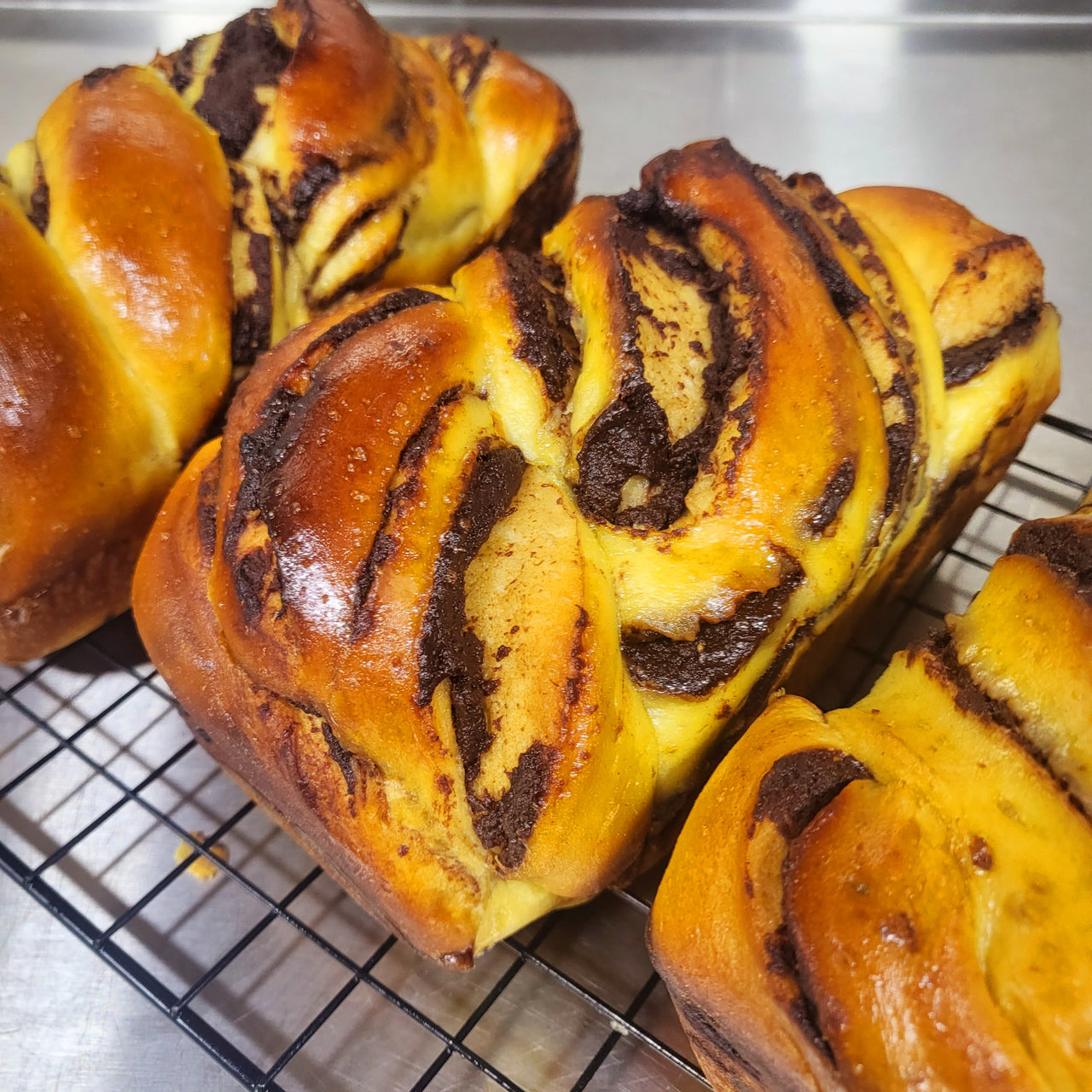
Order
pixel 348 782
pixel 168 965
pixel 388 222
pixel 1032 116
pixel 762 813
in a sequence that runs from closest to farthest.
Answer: pixel 762 813, pixel 348 782, pixel 168 965, pixel 388 222, pixel 1032 116

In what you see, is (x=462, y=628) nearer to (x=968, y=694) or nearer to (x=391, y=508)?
(x=391, y=508)

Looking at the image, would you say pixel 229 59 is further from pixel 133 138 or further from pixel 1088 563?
pixel 1088 563

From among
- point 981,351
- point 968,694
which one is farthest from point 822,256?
point 968,694

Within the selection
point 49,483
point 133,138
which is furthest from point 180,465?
point 133,138

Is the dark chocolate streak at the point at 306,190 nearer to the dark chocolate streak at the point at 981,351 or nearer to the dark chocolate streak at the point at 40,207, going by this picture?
the dark chocolate streak at the point at 40,207

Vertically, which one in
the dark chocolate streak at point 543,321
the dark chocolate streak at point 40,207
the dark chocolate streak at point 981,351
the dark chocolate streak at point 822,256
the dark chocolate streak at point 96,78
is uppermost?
the dark chocolate streak at point 822,256

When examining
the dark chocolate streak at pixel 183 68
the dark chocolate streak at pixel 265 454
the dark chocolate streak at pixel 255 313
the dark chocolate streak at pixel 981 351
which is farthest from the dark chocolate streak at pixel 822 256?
the dark chocolate streak at pixel 183 68
